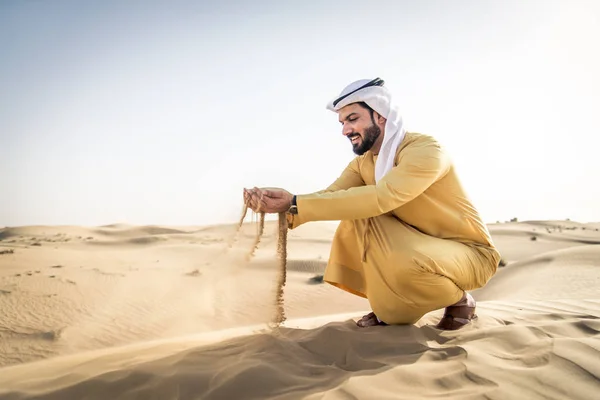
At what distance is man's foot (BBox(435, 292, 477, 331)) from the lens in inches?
125

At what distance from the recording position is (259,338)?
10.3 ft

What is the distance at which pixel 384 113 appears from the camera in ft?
11.4

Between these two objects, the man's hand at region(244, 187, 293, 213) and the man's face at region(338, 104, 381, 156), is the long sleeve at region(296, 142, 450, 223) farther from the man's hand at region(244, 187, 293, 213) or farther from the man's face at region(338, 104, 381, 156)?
the man's face at region(338, 104, 381, 156)

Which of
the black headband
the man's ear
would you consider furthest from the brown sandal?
the black headband

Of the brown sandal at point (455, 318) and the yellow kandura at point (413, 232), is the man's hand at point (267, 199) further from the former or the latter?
the brown sandal at point (455, 318)

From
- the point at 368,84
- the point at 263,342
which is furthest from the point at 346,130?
the point at 263,342

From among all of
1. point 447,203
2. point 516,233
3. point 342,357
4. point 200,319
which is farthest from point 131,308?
point 516,233

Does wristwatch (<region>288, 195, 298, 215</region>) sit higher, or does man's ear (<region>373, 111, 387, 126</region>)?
man's ear (<region>373, 111, 387, 126</region>)

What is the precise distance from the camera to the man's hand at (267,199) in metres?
2.92

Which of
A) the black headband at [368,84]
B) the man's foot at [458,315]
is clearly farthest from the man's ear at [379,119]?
the man's foot at [458,315]

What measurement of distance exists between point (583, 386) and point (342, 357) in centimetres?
125

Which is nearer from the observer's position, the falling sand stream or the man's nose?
the falling sand stream

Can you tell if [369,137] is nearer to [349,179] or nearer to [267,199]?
[349,179]

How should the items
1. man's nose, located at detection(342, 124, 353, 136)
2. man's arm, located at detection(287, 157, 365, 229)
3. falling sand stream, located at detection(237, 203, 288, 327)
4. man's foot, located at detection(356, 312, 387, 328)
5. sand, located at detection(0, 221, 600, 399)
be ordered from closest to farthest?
sand, located at detection(0, 221, 600, 399) → falling sand stream, located at detection(237, 203, 288, 327) → man's foot, located at detection(356, 312, 387, 328) → man's nose, located at detection(342, 124, 353, 136) → man's arm, located at detection(287, 157, 365, 229)
